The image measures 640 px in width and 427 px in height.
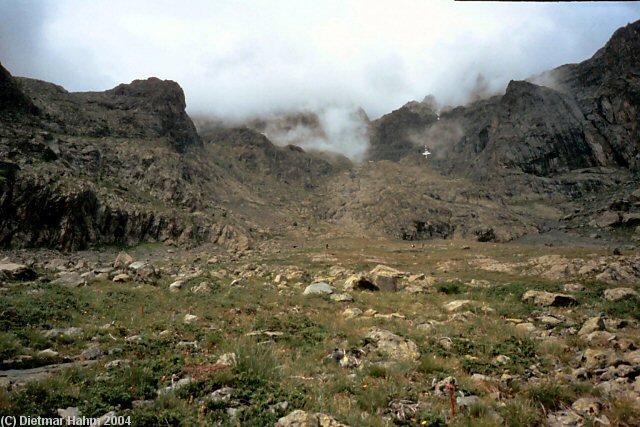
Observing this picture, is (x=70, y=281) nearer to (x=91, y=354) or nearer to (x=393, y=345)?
(x=91, y=354)

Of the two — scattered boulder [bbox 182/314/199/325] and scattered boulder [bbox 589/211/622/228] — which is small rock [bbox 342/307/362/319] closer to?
scattered boulder [bbox 182/314/199/325]

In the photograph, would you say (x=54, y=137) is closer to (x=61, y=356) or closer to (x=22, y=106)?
(x=22, y=106)

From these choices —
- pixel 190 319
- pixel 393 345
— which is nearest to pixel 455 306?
pixel 393 345

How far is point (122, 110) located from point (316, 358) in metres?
134

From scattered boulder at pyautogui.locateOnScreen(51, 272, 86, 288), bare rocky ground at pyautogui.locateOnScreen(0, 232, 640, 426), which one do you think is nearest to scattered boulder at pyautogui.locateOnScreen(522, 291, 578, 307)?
bare rocky ground at pyautogui.locateOnScreen(0, 232, 640, 426)

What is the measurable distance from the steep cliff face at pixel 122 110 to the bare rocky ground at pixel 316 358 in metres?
93.9

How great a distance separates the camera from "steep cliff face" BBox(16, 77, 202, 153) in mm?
94575

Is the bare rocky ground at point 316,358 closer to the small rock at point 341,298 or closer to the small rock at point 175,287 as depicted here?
the small rock at point 341,298

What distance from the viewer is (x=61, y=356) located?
9523 mm

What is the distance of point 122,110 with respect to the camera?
4692 inches

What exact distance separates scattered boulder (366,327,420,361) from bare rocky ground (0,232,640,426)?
63 mm

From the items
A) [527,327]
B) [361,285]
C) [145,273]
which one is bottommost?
[361,285]

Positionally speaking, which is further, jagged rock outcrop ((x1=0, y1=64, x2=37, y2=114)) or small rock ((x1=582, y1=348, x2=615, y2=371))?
jagged rock outcrop ((x1=0, y1=64, x2=37, y2=114))

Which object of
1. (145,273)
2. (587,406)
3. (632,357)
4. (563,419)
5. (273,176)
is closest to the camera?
(563,419)
